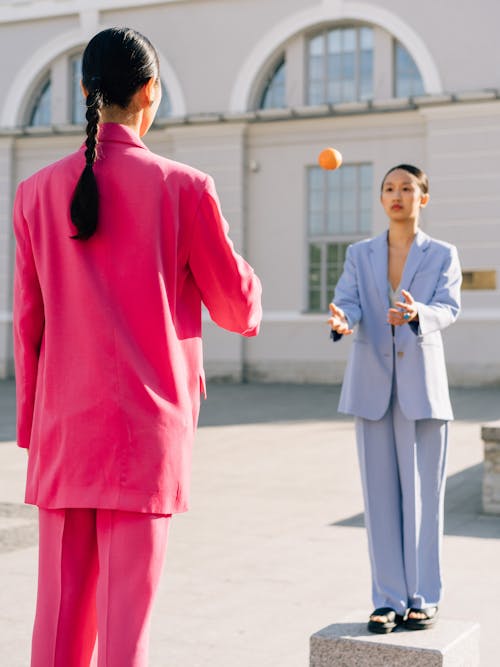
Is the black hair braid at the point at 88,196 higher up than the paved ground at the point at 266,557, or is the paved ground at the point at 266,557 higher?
the black hair braid at the point at 88,196

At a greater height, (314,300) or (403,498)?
(403,498)

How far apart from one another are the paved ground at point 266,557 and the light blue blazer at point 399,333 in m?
0.79

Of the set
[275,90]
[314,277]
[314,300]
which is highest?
[275,90]

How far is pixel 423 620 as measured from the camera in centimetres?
393

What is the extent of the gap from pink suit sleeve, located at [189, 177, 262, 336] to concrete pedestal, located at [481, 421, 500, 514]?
17.5ft

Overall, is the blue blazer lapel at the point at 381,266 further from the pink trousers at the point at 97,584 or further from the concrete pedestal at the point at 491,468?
the concrete pedestal at the point at 491,468

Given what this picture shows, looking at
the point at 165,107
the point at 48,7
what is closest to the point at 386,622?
the point at 165,107

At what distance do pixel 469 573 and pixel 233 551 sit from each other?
137 cm

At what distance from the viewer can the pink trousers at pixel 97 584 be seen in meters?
2.44

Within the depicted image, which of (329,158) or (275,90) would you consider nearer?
(329,158)

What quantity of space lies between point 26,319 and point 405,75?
787 inches

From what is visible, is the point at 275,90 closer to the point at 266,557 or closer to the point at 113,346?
the point at 266,557

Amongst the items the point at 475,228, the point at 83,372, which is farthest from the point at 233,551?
the point at 475,228

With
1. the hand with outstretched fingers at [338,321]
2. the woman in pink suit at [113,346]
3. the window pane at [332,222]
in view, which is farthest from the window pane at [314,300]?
the woman in pink suit at [113,346]
